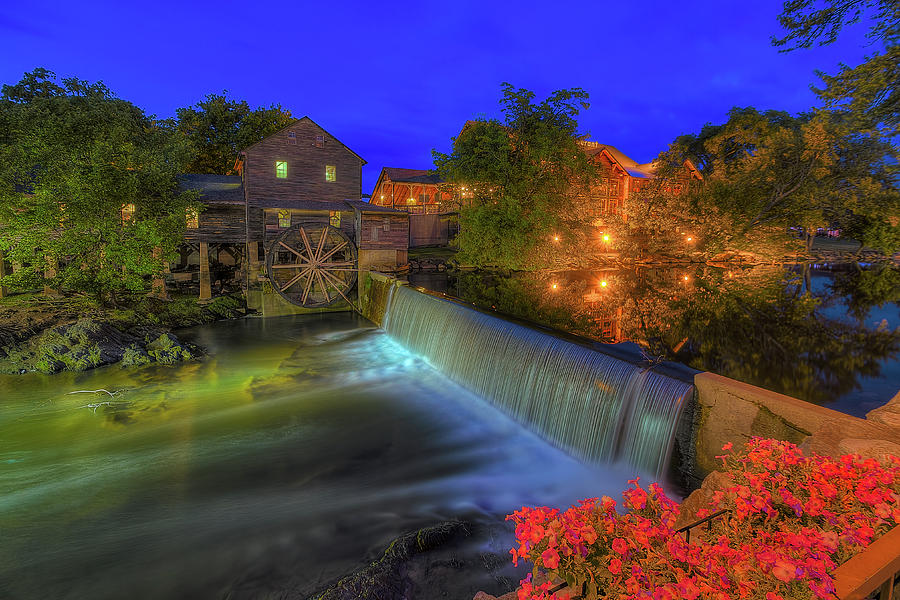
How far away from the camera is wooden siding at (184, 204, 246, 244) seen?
66.2 ft

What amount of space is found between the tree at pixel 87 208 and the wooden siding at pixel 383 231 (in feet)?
24.4

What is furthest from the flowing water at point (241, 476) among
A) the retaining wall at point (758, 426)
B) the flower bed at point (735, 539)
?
the flower bed at point (735, 539)

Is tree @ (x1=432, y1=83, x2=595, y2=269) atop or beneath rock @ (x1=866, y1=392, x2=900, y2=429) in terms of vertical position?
atop

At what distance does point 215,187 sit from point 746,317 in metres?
23.7

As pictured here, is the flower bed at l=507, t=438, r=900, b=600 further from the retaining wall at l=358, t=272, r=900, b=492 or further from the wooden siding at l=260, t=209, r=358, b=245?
the wooden siding at l=260, t=209, r=358, b=245

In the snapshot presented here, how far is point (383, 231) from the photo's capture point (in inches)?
881

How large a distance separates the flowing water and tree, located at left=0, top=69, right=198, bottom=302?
5218 millimetres

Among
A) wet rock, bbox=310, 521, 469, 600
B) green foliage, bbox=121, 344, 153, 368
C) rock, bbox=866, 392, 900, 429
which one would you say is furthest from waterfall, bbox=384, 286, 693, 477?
green foliage, bbox=121, 344, 153, 368

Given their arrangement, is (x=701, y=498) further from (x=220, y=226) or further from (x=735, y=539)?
(x=220, y=226)

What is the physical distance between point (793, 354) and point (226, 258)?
98.1 ft

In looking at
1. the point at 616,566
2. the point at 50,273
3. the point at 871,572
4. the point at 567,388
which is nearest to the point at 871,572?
the point at 871,572

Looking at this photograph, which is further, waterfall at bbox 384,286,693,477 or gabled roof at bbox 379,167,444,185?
gabled roof at bbox 379,167,444,185

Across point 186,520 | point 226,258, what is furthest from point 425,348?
point 226,258

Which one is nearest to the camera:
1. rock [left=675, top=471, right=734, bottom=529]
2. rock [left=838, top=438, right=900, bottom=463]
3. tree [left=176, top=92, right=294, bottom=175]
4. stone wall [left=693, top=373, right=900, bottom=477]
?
rock [left=838, top=438, right=900, bottom=463]
